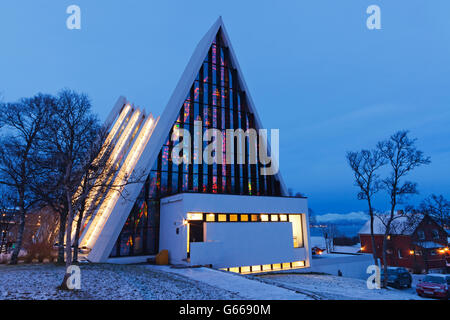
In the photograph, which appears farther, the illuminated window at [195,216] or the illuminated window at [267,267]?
the illuminated window at [267,267]

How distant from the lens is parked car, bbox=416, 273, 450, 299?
1455 centimetres

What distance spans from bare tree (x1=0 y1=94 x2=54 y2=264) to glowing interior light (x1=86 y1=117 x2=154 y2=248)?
19.6 ft

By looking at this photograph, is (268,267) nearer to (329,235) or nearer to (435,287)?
(435,287)

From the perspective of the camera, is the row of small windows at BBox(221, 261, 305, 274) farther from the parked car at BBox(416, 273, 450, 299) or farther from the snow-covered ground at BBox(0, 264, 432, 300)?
the parked car at BBox(416, 273, 450, 299)

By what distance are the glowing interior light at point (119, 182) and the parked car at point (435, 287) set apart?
20638 mm

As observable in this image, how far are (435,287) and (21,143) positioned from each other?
80.2ft

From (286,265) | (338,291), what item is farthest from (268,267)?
(338,291)

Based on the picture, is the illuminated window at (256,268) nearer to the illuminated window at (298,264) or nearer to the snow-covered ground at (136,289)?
the illuminated window at (298,264)

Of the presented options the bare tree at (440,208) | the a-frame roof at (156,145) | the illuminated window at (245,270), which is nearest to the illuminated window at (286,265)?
the illuminated window at (245,270)

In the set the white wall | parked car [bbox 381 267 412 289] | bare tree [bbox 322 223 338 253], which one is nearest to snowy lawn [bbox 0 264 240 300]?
the white wall

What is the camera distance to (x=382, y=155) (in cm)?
1727

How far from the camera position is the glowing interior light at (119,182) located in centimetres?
2033
